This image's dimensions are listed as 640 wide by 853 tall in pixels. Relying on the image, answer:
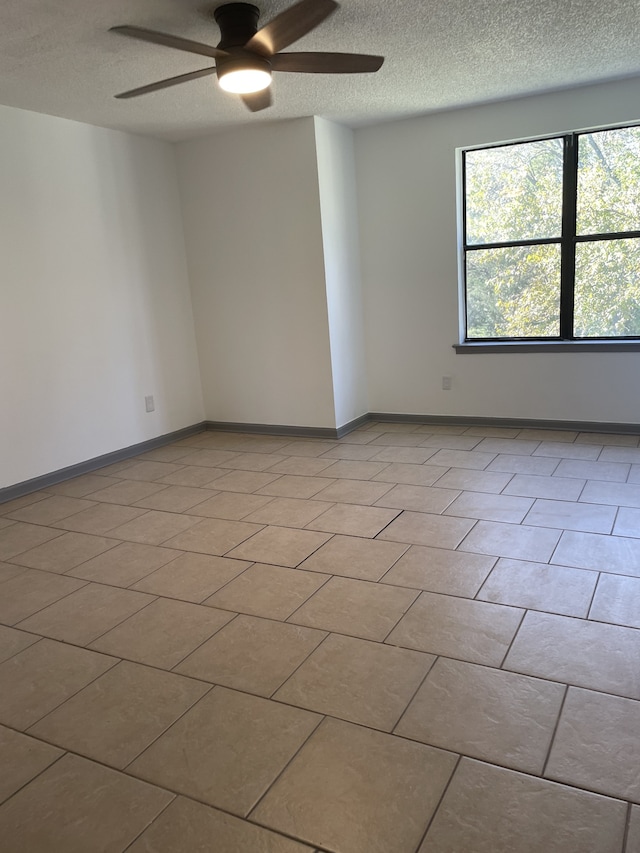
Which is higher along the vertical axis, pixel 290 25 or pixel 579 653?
pixel 290 25

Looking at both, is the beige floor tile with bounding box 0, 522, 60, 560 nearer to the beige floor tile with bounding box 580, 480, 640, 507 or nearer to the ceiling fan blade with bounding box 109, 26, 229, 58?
the ceiling fan blade with bounding box 109, 26, 229, 58

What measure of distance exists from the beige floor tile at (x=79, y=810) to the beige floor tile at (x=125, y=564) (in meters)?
Result: 1.15

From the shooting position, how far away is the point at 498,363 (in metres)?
4.97

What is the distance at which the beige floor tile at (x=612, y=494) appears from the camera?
3.35 m

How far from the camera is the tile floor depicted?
152 cm

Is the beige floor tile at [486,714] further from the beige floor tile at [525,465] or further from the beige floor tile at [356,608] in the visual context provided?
the beige floor tile at [525,465]

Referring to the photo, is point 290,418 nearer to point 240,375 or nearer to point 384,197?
point 240,375

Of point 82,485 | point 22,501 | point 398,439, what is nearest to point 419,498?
point 398,439

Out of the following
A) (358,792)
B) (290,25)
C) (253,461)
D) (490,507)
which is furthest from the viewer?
(253,461)

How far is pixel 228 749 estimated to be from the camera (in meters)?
1.76

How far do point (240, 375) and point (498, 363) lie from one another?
6.84 ft

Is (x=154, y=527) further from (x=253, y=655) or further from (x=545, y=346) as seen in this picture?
(x=545, y=346)

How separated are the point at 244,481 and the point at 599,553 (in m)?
2.19

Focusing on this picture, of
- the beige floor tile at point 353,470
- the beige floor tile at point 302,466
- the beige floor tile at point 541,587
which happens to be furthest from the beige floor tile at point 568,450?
the beige floor tile at point 541,587
